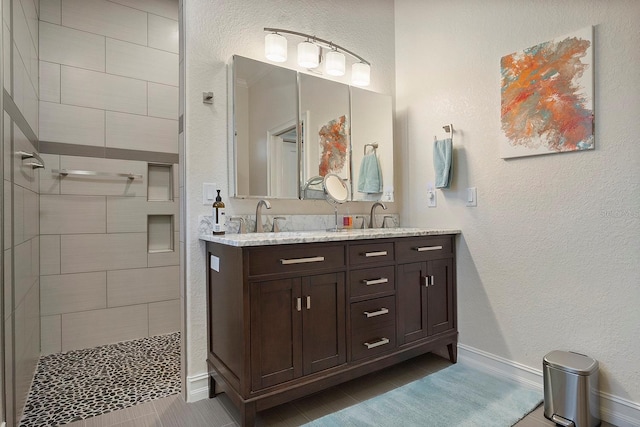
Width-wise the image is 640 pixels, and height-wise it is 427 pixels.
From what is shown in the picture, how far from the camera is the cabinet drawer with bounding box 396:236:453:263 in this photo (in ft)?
6.94

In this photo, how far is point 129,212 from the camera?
286cm

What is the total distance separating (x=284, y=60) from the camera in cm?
226

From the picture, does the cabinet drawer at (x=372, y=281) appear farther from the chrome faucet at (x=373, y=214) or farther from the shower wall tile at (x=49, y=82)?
the shower wall tile at (x=49, y=82)

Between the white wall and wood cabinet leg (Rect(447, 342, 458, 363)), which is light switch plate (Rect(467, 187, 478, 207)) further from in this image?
wood cabinet leg (Rect(447, 342, 458, 363))

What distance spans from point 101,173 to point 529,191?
9.83ft

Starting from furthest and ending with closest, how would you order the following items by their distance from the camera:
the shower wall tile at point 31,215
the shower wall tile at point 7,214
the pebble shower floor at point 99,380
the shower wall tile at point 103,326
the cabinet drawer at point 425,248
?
the shower wall tile at point 103,326
the cabinet drawer at point 425,248
the shower wall tile at point 31,215
the pebble shower floor at point 99,380
the shower wall tile at point 7,214

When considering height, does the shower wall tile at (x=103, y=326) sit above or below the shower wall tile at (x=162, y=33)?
below

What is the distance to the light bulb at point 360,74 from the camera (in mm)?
2600

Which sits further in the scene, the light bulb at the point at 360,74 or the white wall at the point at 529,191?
the light bulb at the point at 360,74

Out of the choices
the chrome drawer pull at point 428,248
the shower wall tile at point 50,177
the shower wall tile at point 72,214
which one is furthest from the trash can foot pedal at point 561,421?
the shower wall tile at point 50,177

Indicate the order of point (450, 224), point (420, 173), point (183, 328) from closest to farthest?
point (183, 328)
point (450, 224)
point (420, 173)

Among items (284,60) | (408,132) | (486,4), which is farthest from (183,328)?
(486,4)

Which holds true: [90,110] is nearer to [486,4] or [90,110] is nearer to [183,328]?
[183,328]

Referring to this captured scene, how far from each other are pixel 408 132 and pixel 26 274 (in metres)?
2.67
